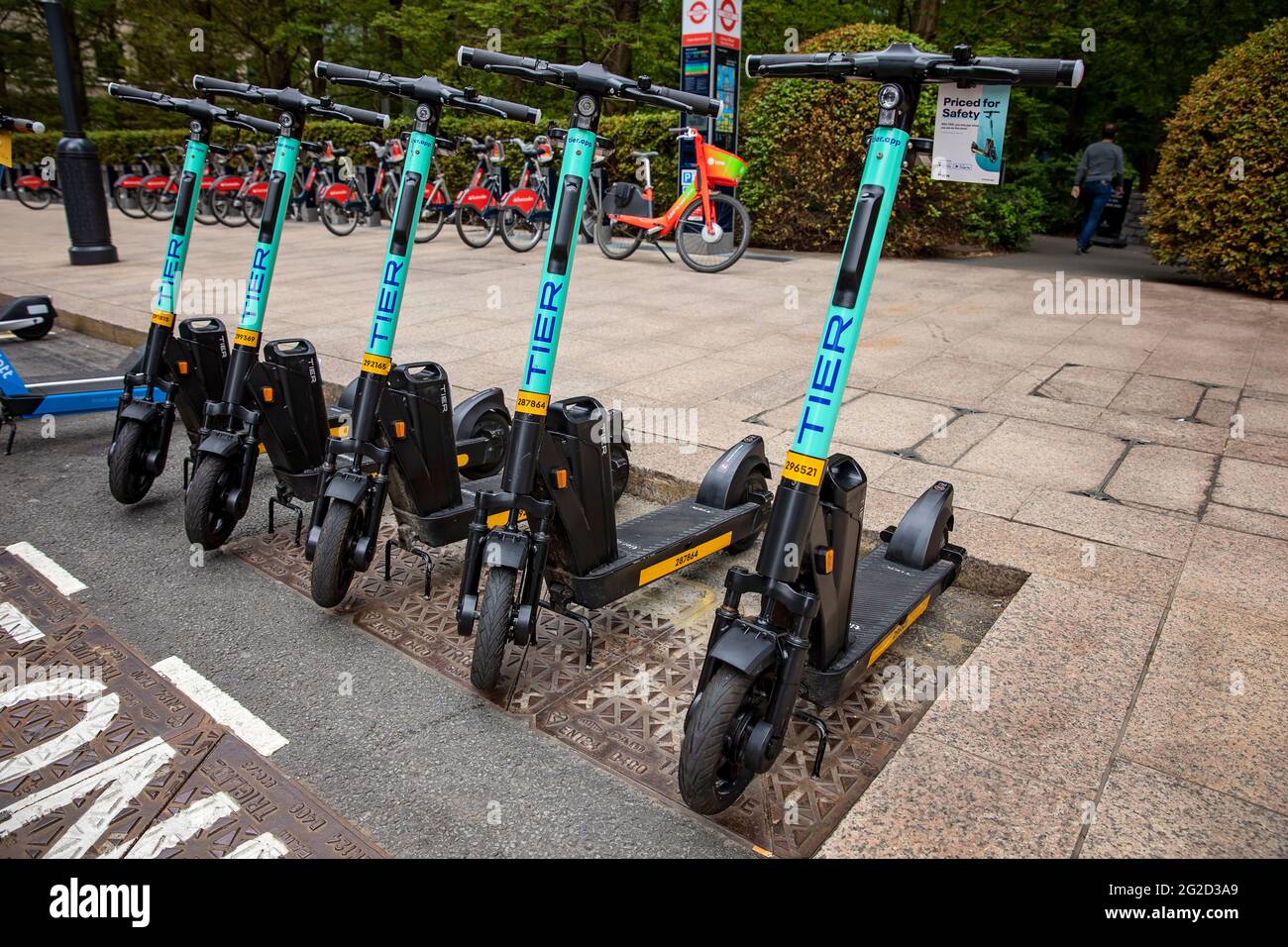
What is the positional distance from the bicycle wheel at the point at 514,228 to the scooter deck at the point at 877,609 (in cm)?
1061

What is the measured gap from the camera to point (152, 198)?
783 inches

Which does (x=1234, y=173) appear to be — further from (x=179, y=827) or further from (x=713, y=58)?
(x=179, y=827)

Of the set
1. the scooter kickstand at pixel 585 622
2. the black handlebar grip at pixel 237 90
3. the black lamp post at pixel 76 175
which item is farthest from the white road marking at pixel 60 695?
the black lamp post at pixel 76 175

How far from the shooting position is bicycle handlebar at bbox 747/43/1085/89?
7.23 feet

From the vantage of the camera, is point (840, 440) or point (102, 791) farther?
point (840, 440)

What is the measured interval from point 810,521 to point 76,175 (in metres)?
12.3

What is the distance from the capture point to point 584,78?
10.1ft

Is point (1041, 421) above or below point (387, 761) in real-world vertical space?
above

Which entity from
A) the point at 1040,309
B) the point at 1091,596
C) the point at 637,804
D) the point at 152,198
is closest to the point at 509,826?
the point at 637,804

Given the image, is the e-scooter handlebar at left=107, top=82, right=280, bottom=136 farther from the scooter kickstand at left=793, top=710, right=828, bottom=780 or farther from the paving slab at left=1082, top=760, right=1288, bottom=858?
the paving slab at left=1082, top=760, right=1288, bottom=858

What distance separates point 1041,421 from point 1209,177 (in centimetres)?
635

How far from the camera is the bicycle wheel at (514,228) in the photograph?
43.4 feet
